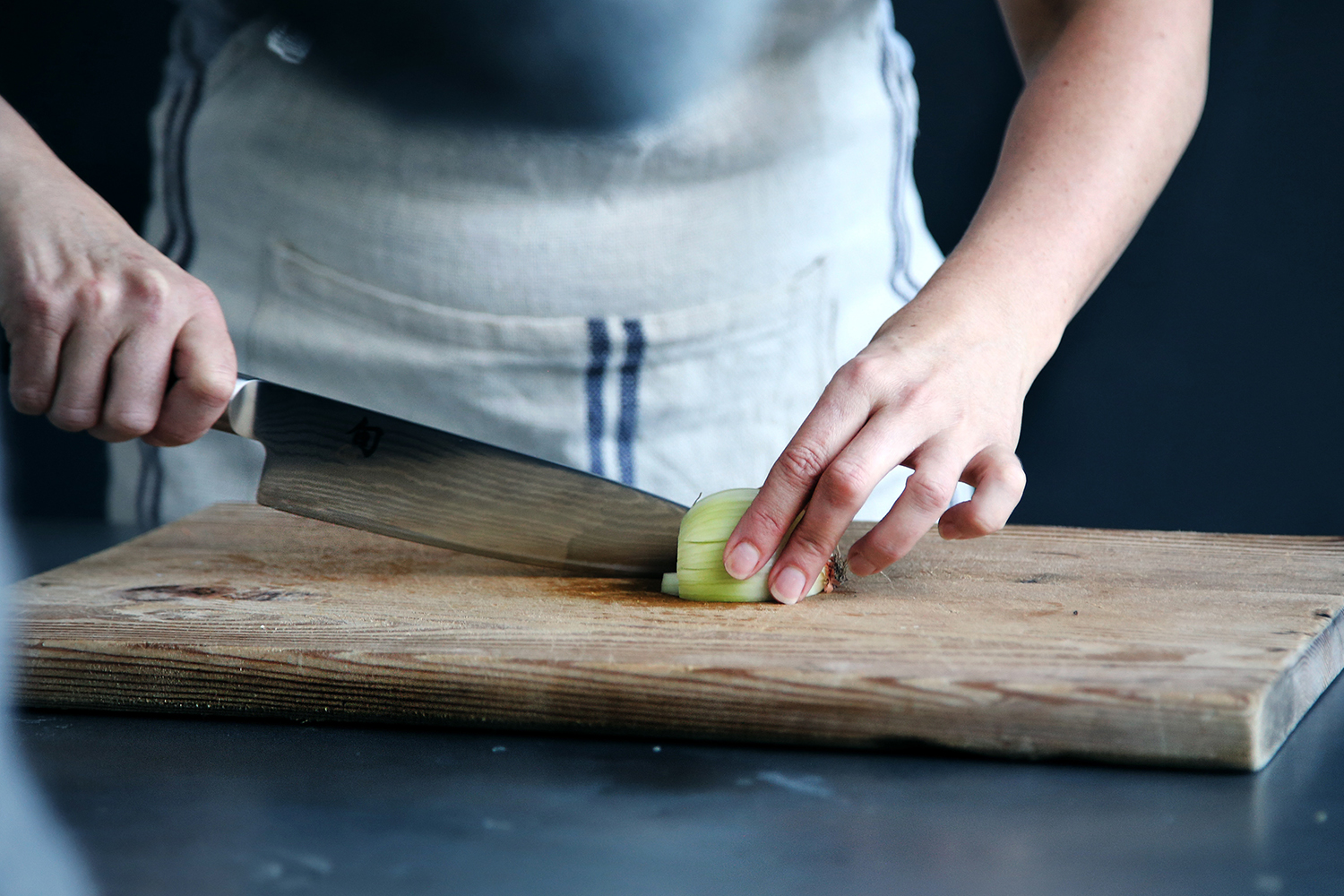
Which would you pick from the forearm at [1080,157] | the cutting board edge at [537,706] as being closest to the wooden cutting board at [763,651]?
the cutting board edge at [537,706]

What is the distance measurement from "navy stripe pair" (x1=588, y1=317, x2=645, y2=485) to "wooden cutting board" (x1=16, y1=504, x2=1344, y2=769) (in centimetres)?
25

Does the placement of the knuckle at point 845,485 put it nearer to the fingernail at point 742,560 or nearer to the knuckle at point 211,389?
the fingernail at point 742,560

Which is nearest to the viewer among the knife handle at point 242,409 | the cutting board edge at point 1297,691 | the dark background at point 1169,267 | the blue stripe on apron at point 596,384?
the cutting board edge at point 1297,691

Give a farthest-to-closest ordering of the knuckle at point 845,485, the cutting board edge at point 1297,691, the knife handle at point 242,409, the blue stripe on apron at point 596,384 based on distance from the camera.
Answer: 1. the blue stripe on apron at point 596,384
2. the knife handle at point 242,409
3. the knuckle at point 845,485
4. the cutting board edge at point 1297,691

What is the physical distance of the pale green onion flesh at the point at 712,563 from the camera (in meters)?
0.86

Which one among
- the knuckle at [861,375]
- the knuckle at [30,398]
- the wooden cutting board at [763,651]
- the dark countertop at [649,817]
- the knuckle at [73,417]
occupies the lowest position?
the dark countertop at [649,817]

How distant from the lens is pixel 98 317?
896 millimetres

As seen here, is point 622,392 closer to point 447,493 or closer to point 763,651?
point 447,493

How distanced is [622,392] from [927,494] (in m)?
0.42

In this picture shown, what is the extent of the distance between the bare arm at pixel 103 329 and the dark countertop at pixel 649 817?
0.92 feet

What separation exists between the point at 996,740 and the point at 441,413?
2.32 ft

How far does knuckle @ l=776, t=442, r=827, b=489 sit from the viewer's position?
2.78 ft

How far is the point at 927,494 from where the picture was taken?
0.85 m

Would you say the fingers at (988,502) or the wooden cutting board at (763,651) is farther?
the fingers at (988,502)
